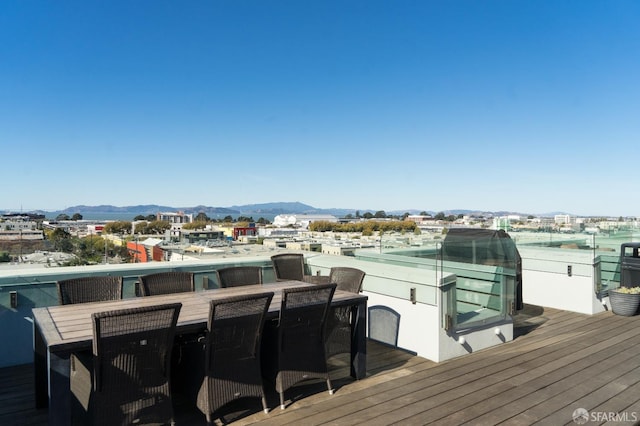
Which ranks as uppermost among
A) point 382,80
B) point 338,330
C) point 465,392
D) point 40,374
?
point 382,80

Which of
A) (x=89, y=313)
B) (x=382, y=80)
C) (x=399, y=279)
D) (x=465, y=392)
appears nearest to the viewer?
(x=89, y=313)

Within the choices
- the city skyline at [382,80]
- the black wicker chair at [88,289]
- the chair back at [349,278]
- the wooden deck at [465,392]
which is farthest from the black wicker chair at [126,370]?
the city skyline at [382,80]

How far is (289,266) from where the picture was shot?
185 inches

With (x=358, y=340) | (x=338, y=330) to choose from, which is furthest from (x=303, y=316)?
(x=358, y=340)

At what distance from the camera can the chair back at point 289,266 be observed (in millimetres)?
4600

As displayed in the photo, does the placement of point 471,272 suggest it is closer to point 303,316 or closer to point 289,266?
point 289,266

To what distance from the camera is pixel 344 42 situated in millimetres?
14703

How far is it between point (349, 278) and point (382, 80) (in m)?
13.8

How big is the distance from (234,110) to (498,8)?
1977 cm

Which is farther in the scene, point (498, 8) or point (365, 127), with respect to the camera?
point (365, 127)

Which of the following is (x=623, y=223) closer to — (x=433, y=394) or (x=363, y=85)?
(x=433, y=394)

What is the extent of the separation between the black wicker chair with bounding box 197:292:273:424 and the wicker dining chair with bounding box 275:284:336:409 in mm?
199

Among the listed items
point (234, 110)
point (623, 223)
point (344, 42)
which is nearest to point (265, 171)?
point (234, 110)

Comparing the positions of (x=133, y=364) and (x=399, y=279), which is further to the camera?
(x=399, y=279)
